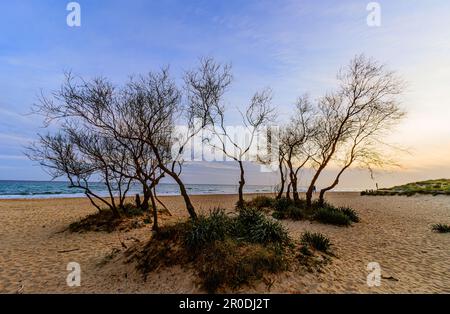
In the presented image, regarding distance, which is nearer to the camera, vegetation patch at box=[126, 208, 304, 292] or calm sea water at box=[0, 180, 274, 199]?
vegetation patch at box=[126, 208, 304, 292]

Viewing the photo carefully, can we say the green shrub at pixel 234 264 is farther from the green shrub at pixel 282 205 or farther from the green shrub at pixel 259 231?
the green shrub at pixel 282 205

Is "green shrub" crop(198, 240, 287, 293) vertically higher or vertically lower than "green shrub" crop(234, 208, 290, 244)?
lower

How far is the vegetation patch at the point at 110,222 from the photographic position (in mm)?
14055

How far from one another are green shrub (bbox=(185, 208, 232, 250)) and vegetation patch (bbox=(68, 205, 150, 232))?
26.0 feet

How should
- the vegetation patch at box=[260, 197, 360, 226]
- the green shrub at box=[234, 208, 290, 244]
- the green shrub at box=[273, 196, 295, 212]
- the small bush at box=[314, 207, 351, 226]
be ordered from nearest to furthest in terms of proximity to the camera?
the green shrub at box=[234, 208, 290, 244] → the small bush at box=[314, 207, 351, 226] → the vegetation patch at box=[260, 197, 360, 226] → the green shrub at box=[273, 196, 295, 212]

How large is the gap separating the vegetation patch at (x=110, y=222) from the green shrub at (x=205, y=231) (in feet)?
26.0

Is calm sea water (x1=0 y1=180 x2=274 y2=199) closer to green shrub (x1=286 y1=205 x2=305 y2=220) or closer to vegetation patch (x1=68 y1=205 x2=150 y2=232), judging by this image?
green shrub (x1=286 y1=205 x2=305 y2=220)

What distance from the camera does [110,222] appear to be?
14.7m

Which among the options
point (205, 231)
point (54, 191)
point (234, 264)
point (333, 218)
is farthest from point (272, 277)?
point (54, 191)

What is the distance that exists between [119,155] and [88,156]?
2.34m

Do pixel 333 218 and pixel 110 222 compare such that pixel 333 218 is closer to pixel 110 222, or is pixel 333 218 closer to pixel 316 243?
pixel 316 243

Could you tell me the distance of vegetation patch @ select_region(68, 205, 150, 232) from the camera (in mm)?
14055

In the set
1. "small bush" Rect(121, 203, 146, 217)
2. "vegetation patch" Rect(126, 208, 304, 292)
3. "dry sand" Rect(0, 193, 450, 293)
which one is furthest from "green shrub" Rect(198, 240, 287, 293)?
"small bush" Rect(121, 203, 146, 217)
